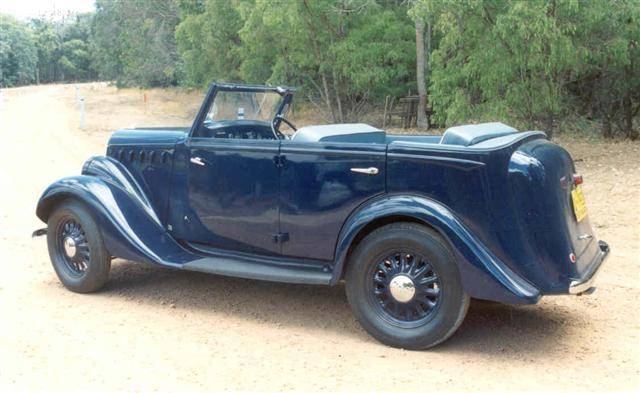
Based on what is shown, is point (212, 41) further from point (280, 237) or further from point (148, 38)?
point (280, 237)

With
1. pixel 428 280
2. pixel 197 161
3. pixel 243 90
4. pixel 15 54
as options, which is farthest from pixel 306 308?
pixel 15 54

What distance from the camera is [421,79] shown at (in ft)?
67.3

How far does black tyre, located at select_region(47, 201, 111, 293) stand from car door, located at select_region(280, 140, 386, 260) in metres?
1.59

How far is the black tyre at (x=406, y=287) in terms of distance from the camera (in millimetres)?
4215

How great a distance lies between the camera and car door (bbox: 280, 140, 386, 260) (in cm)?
452

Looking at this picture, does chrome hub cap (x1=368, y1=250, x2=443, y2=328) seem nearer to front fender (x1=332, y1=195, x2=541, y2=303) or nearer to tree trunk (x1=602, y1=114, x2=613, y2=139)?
front fender (x1=332, y1=195, x2=541, y2=303)

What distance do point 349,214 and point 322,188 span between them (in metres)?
0.26

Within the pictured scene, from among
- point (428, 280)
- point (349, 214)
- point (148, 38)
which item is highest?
point (148, 38)

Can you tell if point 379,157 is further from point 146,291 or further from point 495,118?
point 495,118

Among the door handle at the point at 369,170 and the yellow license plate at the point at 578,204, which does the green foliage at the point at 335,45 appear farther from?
the yellow license plate at the point at 578,204

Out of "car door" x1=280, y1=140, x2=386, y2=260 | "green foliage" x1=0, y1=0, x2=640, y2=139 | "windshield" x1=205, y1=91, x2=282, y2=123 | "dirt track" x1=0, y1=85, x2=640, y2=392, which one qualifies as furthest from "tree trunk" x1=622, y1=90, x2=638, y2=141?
"car door" x1=280, y1=140, x2=386, y2=260

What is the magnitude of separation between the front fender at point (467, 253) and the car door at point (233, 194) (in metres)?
0.82

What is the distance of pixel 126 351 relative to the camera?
4273mm

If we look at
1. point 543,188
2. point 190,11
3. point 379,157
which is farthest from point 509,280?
point 190,11
